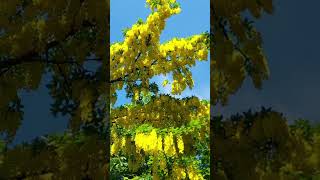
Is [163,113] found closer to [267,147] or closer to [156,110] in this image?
[156,110]

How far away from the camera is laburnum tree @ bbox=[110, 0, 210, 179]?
815cm

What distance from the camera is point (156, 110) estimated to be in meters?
9.34

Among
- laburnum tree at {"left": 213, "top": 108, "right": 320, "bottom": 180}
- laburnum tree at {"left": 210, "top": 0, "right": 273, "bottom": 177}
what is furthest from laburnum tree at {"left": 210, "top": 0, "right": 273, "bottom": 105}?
laburnum tree at {"left": 213, "top": 108, "right": 320, "bottom": 180}

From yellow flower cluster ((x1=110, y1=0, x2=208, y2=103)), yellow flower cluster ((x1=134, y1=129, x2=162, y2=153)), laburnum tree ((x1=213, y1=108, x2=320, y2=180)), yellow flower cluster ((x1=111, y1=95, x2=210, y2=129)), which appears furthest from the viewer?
yellow flower cluster ((x1=110, y1=0, x2=208, y2=103))

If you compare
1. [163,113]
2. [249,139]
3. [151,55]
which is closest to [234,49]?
[249,139]

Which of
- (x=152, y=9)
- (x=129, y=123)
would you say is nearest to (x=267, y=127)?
(x=129, y=123)

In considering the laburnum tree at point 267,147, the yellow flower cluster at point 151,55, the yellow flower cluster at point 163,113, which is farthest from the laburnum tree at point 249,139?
the yellow flower cluster at point 151,55

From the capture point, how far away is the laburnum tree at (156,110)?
8.15 m

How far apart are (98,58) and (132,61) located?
518cm

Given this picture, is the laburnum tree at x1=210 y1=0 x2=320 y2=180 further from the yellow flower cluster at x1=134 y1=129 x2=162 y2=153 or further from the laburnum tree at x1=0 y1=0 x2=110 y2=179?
the yellow flower cluster at x1=134 y1=129 x2=162 y2=153

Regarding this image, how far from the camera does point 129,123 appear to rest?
31.5 feet

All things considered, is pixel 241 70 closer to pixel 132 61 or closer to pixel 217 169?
pixel 217 169

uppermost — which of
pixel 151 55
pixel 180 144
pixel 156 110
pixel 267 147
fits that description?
pixel 151 55

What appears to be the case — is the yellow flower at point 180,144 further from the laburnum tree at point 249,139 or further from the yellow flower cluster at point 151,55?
the laburnum tree at point 249,139
